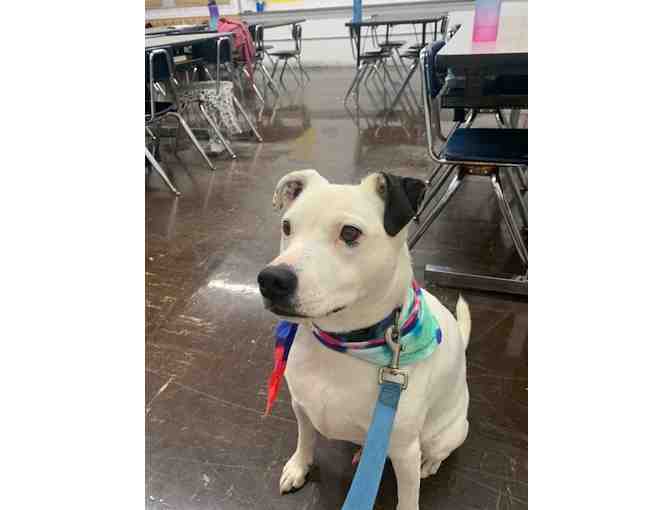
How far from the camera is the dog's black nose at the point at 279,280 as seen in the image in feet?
2.65

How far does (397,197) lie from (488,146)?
4.73ft

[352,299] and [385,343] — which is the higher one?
[352,299]

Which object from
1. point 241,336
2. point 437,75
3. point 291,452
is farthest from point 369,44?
point 291,452

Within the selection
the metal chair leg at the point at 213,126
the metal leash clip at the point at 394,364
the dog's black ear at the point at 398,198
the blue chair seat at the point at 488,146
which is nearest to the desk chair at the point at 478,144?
the blue chair seat at the point at 488,146

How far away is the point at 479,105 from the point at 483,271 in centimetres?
84

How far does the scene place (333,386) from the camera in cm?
100

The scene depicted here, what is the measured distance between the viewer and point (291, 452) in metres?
1.44

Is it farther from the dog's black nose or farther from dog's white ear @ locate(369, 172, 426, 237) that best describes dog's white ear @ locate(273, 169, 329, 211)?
the dog's black nose

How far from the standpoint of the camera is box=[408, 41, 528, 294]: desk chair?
199 cm

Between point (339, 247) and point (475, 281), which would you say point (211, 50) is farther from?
point (339, 247)

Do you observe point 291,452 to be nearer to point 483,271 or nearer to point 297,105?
point 483,271

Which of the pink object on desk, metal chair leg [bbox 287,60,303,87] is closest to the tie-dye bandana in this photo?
the pink object on desk

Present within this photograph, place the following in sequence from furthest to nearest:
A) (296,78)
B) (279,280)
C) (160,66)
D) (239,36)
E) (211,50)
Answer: (296,78) → (239,36) → (211,50) → (160,66) → (279,280)

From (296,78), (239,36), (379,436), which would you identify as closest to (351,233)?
(379,436)
